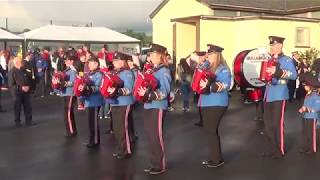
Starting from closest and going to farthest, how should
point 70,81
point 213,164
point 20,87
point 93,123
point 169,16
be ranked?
1. point 213,164
2. point 93,123
3. point 70,81
4. point 20,87
5. point 169,16

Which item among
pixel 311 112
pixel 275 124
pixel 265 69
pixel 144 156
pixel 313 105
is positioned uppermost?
pixel 265 69

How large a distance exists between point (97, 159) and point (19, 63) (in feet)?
16.4

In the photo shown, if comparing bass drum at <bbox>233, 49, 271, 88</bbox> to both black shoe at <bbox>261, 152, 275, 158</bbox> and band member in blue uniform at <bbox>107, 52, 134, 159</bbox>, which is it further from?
band member in blue uniform at <bbox>107, 52, 134, 159</bbox>

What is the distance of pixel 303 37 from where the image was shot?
25750 millimetres

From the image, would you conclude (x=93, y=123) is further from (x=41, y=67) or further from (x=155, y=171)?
(x=41, y=67)

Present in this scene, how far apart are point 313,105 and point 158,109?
321 centimetres

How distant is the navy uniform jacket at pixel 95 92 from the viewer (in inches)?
392

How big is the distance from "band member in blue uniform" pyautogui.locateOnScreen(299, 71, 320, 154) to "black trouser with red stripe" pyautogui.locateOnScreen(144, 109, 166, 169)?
3029mm

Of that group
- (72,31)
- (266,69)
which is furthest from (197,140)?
(72,31)

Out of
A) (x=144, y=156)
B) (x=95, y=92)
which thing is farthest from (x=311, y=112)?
(x=95, y=92)

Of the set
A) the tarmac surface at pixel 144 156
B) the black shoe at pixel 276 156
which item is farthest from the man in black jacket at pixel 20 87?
the black shoe at pixel 276 156

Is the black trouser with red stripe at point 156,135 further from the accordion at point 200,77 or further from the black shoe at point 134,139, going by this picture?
the black shoe at point 134,139

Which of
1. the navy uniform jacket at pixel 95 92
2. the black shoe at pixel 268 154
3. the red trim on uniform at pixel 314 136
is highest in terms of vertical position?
the navy uniform jacket at pixel 95 92

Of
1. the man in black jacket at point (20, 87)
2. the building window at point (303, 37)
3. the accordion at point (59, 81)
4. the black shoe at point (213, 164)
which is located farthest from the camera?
the building window at point (303, 37)
